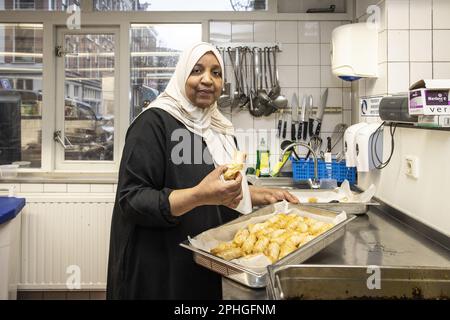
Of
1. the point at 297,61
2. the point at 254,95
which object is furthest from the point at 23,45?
the point at 297,61

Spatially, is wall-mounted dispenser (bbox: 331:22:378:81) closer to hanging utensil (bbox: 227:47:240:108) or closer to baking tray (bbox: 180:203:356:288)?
hanging utensil (bbox: 227:47:240:108)

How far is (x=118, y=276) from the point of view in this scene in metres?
1.10

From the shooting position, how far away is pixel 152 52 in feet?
8.65

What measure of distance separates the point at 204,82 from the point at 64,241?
173 cm

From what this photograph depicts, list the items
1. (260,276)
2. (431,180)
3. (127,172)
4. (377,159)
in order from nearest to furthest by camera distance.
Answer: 1. (260,276)
2. (127,172)
3. (431,180)
4. (377,159)

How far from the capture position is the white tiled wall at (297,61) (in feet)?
8.41

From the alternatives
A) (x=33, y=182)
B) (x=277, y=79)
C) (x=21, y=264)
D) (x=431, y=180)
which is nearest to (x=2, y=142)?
(x=33, y=182)

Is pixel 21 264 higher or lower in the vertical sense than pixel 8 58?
lower

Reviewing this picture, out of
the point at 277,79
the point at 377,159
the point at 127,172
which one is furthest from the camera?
the point at 277,79

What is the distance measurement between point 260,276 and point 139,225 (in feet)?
1.32

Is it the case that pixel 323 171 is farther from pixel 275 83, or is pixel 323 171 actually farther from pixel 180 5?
pixel 180 5

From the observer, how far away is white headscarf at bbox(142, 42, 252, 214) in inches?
43.8

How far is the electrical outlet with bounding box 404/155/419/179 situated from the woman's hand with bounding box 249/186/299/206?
47 cm
